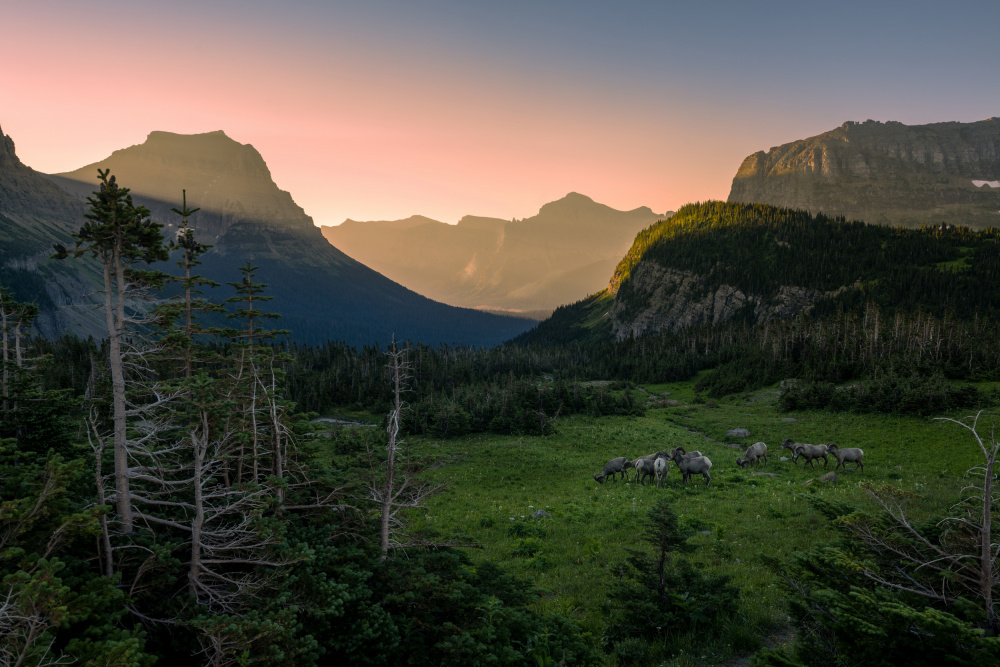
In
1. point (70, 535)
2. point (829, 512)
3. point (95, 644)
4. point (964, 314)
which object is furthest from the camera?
point (964, 314)

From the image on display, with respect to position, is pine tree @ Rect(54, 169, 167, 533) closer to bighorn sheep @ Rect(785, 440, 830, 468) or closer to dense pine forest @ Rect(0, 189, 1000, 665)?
dense pine forest @ Rect(0, 189, 1000, 665)

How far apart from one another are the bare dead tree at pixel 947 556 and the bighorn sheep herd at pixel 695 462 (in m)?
18.5

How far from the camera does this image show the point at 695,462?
96.1 feet

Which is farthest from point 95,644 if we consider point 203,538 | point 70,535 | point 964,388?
point 964,388

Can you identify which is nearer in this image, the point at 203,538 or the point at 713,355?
the point at 203,538

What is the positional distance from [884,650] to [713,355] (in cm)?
12075

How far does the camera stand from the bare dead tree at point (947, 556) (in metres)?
7.49

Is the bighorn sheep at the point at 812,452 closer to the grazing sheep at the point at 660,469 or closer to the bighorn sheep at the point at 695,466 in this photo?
the bighorn sheep at the point at 695,466

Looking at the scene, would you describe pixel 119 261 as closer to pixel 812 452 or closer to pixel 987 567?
pixel 987 567

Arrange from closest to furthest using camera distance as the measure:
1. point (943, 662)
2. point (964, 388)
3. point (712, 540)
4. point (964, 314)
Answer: point (943, 662) < point (712, 540) < point (964, 388) < point (964, 314)

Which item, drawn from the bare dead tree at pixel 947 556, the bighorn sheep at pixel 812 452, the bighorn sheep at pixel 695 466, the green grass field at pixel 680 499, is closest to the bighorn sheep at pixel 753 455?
the green grass field at pixel 680 499

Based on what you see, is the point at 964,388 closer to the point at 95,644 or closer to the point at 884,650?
the point at 884,650

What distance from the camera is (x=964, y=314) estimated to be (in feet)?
431

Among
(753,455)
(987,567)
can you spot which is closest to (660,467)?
(753,455)
